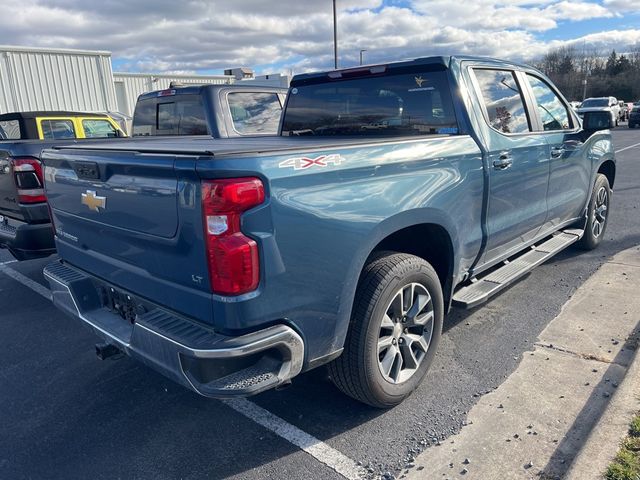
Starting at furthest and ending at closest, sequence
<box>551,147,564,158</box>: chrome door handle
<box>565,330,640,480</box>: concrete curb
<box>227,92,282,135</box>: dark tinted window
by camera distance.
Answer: <box>227,92,282,135</box>: dark tinted window
<box>551,147,564,158</box>: chrome door handle
<box>565,330,640,480</box>: concrete curb

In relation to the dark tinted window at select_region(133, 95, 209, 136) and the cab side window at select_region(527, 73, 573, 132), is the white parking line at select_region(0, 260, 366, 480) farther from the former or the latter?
the dark tinted window at select_region(133, 95, 209, 136)

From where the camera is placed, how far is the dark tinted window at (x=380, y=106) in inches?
141

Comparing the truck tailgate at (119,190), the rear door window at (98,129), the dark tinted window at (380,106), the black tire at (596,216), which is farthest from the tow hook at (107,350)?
the rear door window at (98,129)

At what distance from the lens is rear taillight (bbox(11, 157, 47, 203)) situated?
4.82 m

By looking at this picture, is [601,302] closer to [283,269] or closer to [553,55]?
[283,269]

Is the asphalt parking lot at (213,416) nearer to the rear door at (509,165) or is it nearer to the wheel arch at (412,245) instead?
the wheel arch at (412,245)

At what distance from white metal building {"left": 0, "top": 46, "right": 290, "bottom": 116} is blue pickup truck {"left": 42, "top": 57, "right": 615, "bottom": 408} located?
12578 mm

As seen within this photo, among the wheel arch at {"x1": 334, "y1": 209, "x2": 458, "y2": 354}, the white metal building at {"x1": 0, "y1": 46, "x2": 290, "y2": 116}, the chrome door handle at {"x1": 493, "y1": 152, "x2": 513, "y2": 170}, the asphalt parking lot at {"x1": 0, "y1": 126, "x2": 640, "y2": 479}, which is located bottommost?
the asphalt parking lot at {"x1": 0, "y1": 126, "x2": 640, "y2": 479}

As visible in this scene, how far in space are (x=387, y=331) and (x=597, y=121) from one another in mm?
3157

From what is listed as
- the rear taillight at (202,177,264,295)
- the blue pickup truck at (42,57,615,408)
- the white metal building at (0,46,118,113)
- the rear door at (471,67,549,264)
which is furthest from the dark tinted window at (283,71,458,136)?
the white metal building at (0,46,118,113)

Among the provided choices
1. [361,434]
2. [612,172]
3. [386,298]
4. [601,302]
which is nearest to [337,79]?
[386,298]

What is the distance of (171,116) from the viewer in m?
6.75

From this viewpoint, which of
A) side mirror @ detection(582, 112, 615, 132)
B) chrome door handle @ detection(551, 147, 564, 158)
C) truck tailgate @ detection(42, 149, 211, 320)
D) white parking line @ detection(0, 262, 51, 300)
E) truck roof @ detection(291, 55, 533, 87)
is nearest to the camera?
truck tailgate @ detection(42, 149, 211, 320)

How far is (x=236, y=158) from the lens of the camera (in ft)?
7.07
